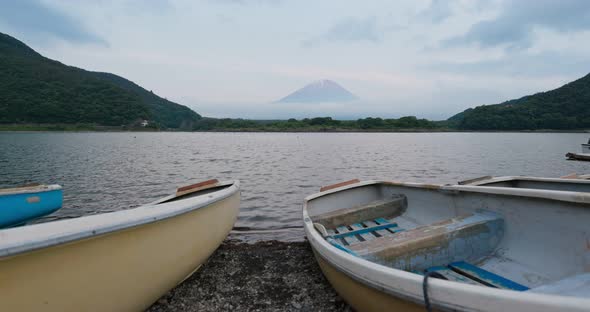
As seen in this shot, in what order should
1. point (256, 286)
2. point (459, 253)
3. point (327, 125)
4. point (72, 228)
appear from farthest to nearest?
1. point (327, 125)
2. point (256, 286)
3. point (459, 253)
4. point (72, 228)

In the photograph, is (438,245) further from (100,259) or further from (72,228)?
(72,228)

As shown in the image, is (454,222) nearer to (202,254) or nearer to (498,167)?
(202,254)

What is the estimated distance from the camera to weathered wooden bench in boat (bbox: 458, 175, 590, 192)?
667 cm

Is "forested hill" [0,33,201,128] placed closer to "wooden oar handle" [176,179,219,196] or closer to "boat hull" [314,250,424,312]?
"wooden oar handle" [176,179,219,196]

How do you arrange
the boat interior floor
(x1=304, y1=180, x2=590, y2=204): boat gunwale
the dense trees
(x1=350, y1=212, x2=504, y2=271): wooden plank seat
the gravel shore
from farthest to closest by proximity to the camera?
the dense trees, the gravel shore, (x1=350, y1=212, x2=504, y2=271): wooden plank seat, the boat interior floor, (x1=304, y1=180, x2=590, y2=204): boat gunwale

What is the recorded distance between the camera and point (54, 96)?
378 feet

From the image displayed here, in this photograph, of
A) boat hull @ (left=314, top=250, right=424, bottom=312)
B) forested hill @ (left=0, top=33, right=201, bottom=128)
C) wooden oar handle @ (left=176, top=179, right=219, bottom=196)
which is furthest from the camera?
forested hill @ (left=0, top=33, right=201, bottom=128)

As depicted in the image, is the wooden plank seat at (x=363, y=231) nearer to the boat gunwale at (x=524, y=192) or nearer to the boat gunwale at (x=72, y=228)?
the boat gunwale at (x=524, y=192)

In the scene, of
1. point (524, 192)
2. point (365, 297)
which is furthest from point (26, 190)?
point (524, 192)

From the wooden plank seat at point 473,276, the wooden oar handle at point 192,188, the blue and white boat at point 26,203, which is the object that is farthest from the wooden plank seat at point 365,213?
the blue and white boat at point 26,203

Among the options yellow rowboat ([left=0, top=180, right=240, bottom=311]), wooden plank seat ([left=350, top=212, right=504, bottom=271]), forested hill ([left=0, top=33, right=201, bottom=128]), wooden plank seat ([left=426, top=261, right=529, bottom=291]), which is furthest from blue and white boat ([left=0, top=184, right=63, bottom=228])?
forested hill ([left=0, top=33, right=201, bottom=128])

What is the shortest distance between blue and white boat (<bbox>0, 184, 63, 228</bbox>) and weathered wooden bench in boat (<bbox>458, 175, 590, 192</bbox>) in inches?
395

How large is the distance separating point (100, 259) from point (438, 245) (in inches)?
151

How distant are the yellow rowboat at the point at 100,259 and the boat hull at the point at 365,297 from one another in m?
1.93
